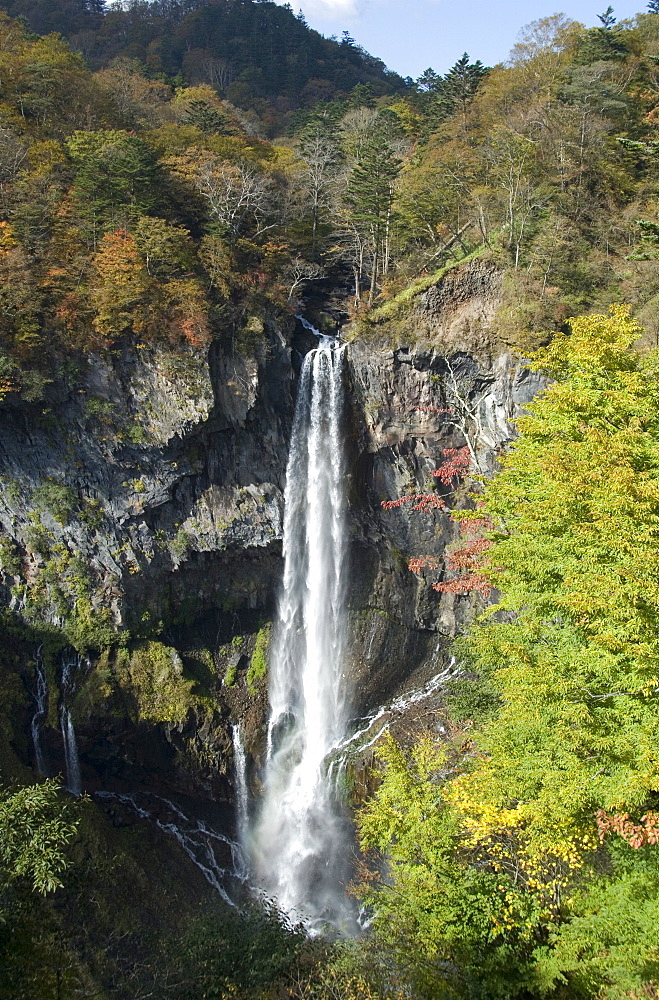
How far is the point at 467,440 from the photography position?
1684cm

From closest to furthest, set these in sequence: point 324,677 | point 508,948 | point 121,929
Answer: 1. point 508,948
2. point 121,929
3. point 324,677

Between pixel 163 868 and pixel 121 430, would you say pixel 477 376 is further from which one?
pixel 163 868

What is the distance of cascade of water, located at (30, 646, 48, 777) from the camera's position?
19172 millimetres

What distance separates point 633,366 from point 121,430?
51.8ft

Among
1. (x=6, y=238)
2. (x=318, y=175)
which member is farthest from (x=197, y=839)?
(x=318, y=175)

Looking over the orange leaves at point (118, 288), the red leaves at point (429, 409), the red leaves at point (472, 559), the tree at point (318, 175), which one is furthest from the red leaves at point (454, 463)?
the tree at point (318, 175)

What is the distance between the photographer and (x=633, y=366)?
10070 mm

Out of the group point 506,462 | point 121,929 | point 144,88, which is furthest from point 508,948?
point 144,88

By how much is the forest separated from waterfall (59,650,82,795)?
118 centimetres

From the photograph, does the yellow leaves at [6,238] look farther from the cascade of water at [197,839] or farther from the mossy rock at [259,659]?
the cascade of water at [197,839]

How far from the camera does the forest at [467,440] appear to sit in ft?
26.9

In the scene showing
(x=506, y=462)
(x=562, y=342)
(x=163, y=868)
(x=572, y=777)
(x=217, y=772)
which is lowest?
(x=163, y=868)

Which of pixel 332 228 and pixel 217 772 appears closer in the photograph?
pixel 217 772

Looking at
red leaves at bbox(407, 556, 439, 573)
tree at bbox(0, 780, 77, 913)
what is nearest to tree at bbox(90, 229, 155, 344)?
red leaves at bbox(407, 556, 439, 573)
